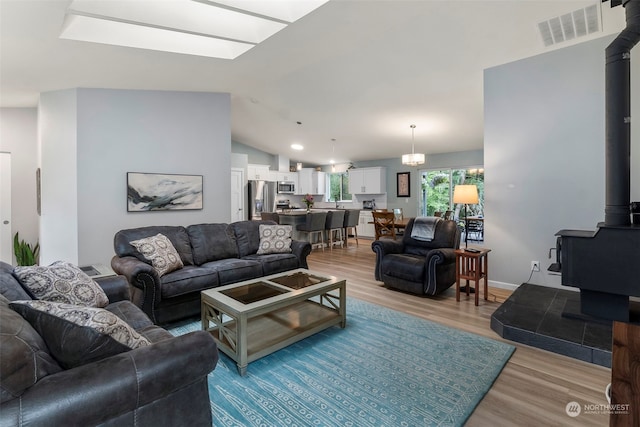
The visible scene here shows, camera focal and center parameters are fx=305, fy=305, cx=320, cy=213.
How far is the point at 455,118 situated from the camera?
5.54m

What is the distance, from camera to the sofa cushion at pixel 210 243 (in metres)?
3.74

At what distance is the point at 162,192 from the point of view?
15.0 feet

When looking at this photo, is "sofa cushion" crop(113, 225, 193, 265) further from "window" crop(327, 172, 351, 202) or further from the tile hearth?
"window" crop(327, 172, 351, 202)

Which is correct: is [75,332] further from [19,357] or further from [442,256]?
[442,256]

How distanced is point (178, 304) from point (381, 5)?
3409 millimetres

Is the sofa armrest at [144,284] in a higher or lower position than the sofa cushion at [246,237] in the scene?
lower

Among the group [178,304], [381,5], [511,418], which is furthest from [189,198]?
[511,418]

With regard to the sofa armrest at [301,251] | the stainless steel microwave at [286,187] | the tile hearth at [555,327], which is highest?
the stainless steel microwave at [286,187]

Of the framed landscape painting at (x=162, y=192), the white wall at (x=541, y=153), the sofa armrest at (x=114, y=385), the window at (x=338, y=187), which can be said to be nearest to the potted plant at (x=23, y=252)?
the framed landscape painting at (x=162, y=192)

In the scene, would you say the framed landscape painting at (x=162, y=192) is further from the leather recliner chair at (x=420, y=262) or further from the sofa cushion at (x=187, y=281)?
the leather recliner chair at (x=420, y=262)

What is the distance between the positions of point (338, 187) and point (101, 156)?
683 cm

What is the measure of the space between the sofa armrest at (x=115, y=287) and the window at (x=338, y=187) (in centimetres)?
767

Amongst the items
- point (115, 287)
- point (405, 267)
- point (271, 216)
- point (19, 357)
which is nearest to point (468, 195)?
point (405, 267)

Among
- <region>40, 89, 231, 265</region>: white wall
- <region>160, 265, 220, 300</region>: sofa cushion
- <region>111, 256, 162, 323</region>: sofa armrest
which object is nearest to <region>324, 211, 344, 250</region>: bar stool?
<region>40, 89, 231, 265</region>: white wall
